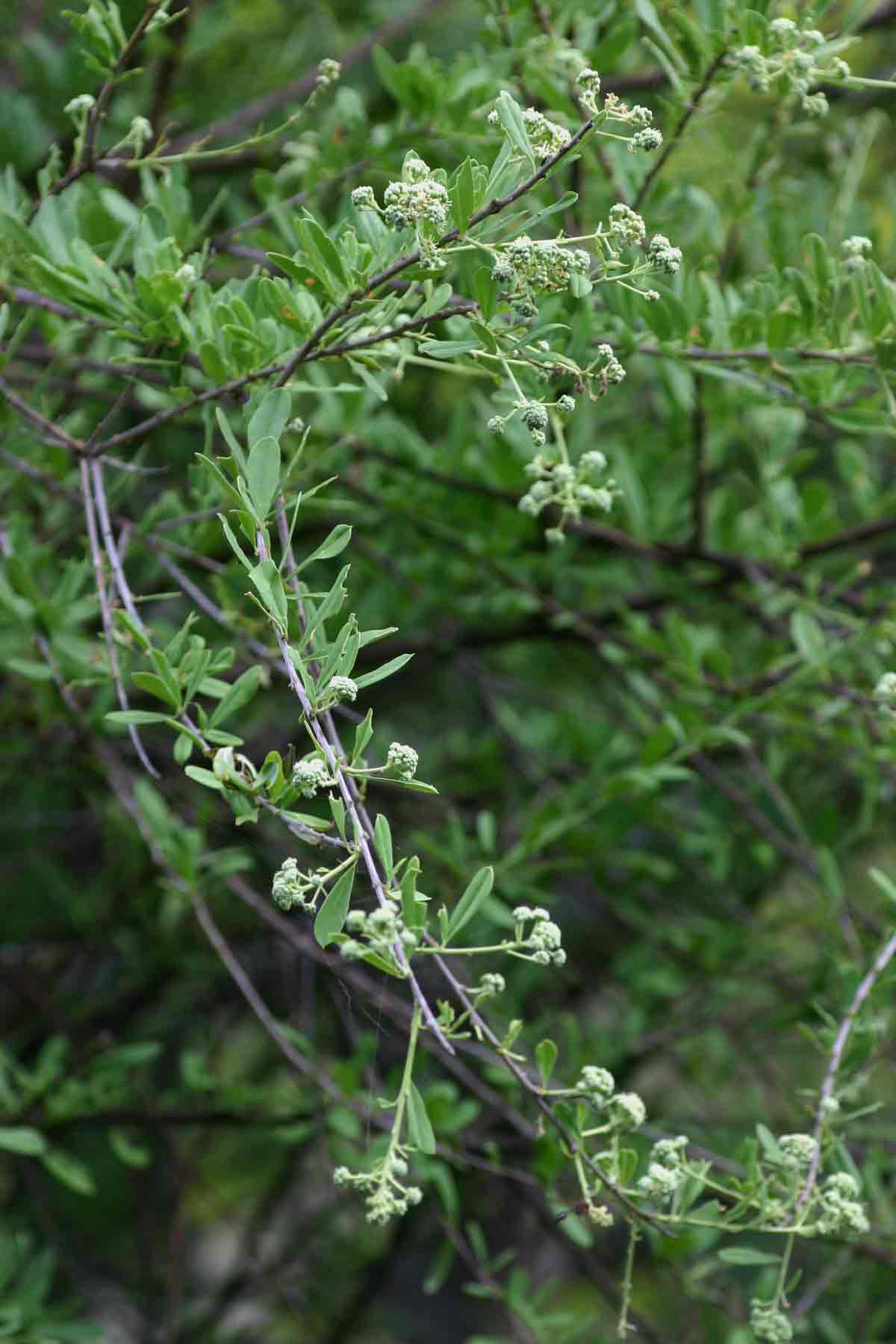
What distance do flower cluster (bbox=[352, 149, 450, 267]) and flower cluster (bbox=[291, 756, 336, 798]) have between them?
0.91ft

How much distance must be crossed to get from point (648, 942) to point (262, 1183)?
1.17m

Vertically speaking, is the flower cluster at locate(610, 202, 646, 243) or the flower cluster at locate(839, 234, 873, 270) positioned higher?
the flower cluster at locate(610, 202, 646, 243)

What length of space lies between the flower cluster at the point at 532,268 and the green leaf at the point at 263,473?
158 mm

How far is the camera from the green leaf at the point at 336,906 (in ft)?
2.11

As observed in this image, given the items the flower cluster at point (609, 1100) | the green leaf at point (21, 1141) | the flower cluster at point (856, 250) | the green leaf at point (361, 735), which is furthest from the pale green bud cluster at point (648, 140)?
the green leaf at point (21, 1141)

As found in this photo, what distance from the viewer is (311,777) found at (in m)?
0.60

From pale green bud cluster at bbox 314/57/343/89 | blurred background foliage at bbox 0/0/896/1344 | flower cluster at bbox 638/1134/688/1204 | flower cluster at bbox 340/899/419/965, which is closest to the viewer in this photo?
flower cluster at bbox 340/899/419/965

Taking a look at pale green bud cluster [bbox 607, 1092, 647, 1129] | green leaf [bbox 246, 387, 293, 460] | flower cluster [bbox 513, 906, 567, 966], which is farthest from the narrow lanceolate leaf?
pale green bud cluster [bbox 607, 1092, 647, 1129]

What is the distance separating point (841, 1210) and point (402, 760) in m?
0.38

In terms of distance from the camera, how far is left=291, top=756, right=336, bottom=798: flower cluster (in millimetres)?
599

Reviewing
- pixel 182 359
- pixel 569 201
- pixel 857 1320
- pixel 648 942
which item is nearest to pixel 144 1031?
pixel 648 942

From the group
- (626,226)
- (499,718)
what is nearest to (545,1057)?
(626,226)

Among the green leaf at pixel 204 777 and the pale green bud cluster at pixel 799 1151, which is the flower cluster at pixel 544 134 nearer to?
the green leaf at pixel 204 777

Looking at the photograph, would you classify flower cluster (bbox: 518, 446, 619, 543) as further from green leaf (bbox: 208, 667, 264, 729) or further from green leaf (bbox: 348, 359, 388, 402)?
green leaf (bbox: 208, 667, 264, 729)
